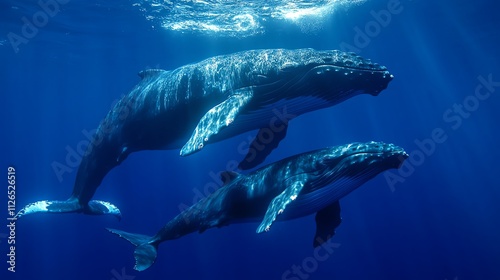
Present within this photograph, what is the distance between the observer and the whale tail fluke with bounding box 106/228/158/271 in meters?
9.87

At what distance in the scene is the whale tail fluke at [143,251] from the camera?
9.87m

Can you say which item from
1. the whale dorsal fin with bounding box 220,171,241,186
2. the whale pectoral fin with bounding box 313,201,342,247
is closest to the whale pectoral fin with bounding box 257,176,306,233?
the whale pectoral fin with bounding box 313,201,342,247

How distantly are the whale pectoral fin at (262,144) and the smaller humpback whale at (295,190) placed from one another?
19.8 inches

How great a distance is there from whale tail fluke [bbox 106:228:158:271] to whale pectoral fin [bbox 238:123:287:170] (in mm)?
3447

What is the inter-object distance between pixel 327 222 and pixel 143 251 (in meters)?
5.10

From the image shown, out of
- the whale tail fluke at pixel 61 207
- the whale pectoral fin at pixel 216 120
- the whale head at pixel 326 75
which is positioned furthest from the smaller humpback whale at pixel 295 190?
the whale tail fluke at pixel 61 207

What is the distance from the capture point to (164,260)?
38.7 metres

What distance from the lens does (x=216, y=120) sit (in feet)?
23.9

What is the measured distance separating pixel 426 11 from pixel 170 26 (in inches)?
850

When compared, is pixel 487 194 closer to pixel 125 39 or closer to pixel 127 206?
pixel 127 206

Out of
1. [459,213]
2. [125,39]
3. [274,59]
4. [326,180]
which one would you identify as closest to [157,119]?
[274,59]

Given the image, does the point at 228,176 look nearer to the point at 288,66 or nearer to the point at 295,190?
the point at 295,190

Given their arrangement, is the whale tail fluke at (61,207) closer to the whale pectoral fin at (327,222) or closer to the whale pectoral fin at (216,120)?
the whale pectoral fin at (216,120)

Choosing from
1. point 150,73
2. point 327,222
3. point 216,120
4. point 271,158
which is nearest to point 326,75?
point 216,120
